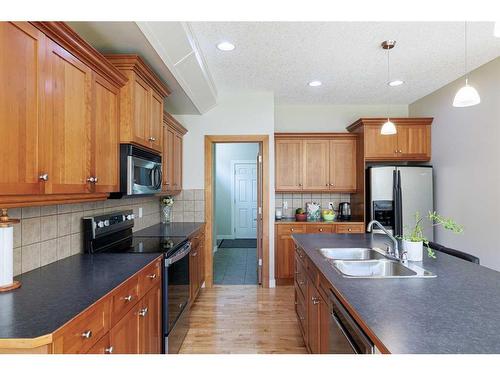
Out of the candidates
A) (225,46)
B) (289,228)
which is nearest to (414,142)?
(289,228)

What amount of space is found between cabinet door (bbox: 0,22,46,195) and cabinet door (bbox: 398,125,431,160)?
13.8 feet

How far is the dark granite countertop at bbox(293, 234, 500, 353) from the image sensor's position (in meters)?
0.86

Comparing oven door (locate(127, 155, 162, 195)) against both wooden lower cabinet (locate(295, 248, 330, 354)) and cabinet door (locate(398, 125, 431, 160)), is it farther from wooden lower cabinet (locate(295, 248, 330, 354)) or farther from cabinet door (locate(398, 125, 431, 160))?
cabinet door (locate(398, 125, 431, 160))

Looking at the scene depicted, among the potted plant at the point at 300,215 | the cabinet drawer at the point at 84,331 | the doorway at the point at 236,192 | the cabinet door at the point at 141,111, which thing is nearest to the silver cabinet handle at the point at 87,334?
the cabinet drawer at the point at 84,331

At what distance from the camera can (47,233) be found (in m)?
1.71

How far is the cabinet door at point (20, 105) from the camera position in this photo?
1036 millimetres

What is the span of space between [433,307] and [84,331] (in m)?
1.34

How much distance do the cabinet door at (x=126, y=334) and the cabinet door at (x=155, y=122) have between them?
1.39m

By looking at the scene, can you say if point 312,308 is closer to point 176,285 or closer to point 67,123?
point 176,285

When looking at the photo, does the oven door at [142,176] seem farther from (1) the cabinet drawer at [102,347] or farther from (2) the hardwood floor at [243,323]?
(2) the hardwood floor at [243,323]

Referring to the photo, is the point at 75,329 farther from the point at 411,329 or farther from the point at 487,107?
the point at 487,107

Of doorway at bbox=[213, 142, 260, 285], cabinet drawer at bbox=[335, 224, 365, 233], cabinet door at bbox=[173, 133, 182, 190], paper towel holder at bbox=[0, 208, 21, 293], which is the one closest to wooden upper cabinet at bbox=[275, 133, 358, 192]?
cabinet drawer at bbox=[335, 224, 365, 233]

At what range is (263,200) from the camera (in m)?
3.94
